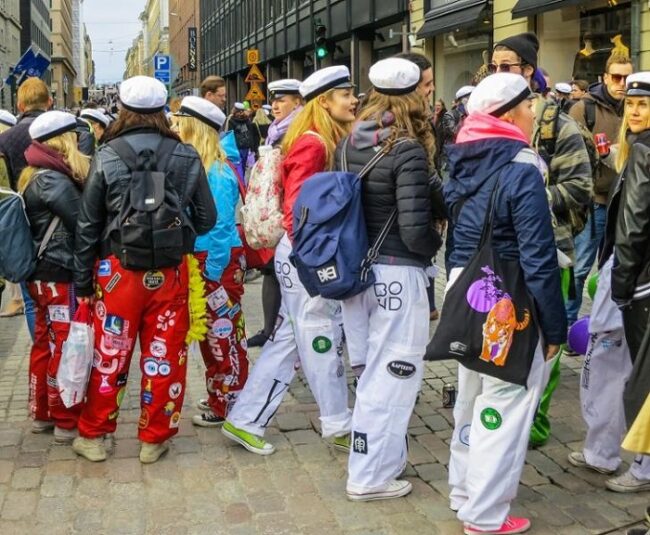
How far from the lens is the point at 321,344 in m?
4.64

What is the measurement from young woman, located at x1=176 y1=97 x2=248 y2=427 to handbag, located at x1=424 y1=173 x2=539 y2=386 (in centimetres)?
177

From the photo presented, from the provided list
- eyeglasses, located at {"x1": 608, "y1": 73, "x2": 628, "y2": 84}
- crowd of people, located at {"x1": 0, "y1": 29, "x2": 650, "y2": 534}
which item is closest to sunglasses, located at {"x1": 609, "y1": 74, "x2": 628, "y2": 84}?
eyeglasses, located at {"x1": 608, "y1": 73, "x2": 628, "y2": 84}

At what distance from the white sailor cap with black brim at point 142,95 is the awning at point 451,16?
1400 centimetres

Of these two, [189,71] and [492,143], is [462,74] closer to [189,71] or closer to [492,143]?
[492,143]

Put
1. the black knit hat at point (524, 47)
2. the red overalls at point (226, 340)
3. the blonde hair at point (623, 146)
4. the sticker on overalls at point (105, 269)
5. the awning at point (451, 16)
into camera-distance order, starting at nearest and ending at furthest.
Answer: the blonde hair at point (623, 146) < the sticker on overalls at point (105, 269) < the black knit hat at point (524, 47) < the red overalls at point (226, 340) < the awning at point (451, 16)

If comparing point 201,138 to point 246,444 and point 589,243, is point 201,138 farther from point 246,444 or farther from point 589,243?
point 589,243

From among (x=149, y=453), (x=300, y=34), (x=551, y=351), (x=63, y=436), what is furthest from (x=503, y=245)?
(x=300, y=34)

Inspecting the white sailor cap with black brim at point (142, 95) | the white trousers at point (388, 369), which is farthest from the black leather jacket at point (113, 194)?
the white trousers at point (388, 369)

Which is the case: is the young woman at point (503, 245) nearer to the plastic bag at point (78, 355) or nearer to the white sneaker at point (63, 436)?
the plastic bag at point (78, 355)

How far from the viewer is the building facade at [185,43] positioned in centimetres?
7388

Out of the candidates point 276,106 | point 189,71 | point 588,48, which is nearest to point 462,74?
point 588,48

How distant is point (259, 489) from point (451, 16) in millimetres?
16078

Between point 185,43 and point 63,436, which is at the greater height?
point 185,43

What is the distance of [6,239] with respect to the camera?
4762 millimetres
